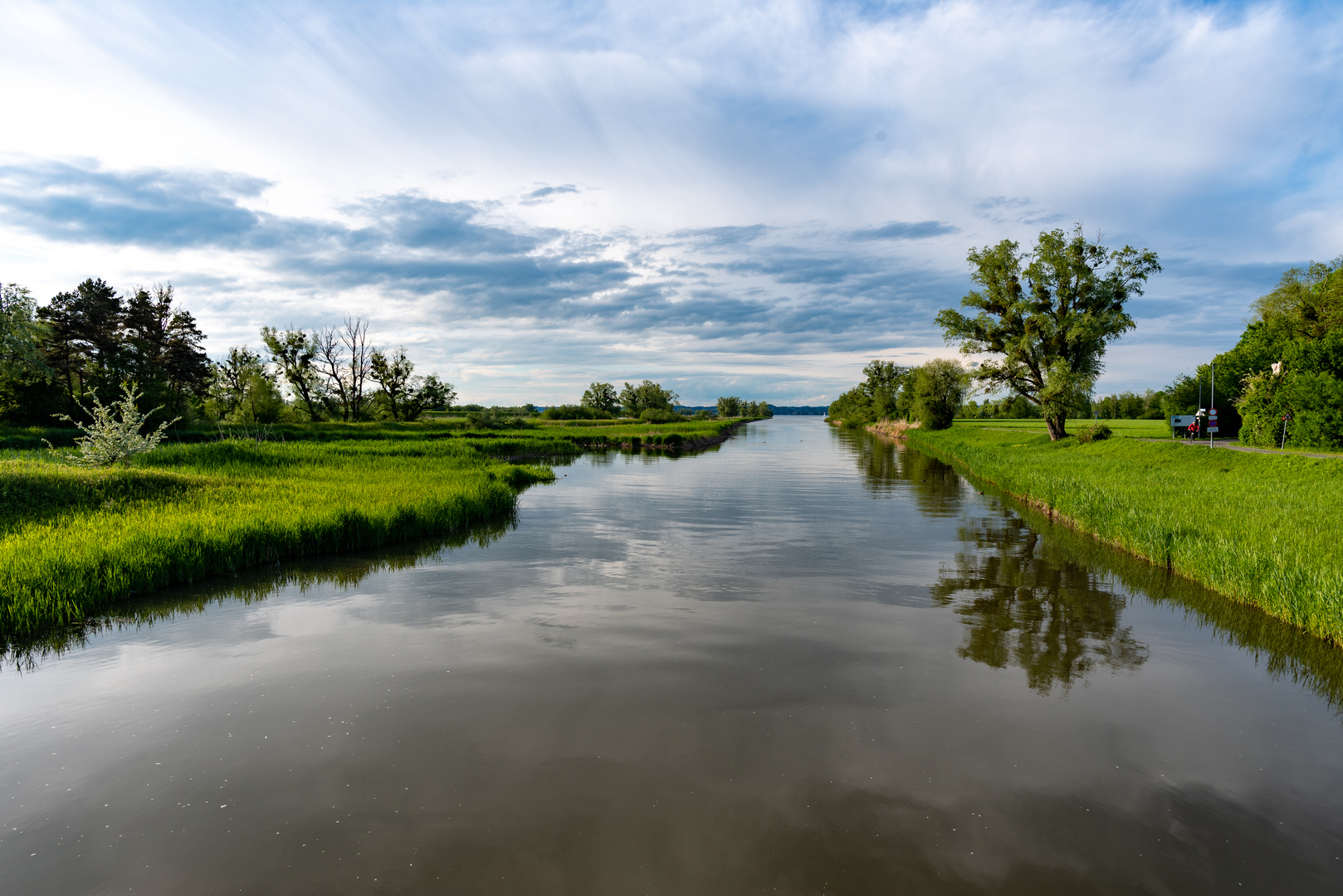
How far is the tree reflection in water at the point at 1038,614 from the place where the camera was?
33.6 feet

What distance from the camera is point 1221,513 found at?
53.2 ft

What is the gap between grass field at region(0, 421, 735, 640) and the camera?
464 inches

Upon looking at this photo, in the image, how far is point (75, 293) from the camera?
189 feet

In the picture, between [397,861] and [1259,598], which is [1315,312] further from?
[397,861]

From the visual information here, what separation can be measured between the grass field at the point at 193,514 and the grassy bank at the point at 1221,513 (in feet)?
69.8

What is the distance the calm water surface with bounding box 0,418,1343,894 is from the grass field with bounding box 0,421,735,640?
1017 millimetres

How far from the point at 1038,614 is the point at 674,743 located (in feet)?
30.8

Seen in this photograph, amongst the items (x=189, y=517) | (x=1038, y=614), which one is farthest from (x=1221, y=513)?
(x=189, y=517)

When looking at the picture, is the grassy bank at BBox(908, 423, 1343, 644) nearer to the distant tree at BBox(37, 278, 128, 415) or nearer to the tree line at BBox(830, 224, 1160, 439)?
the tree line at BBox(830, 224, 1160, 439)

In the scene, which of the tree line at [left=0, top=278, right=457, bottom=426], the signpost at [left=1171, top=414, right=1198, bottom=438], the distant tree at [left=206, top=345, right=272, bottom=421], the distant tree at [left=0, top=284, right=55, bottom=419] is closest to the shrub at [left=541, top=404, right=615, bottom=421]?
the tree line at [left=0, top=278, right=457, bottom=426]

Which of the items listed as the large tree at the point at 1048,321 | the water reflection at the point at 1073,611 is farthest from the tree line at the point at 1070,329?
the water reflection at the point at 1073,611

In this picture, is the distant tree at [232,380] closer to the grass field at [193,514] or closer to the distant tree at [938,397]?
the grass field at [193,514]

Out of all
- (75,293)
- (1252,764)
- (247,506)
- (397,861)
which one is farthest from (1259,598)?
(75,293)

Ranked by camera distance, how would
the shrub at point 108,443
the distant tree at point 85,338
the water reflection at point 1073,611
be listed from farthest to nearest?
the distant tree at point 85,338, the shrub at point 108,443, the water reflection at point 1073,611
